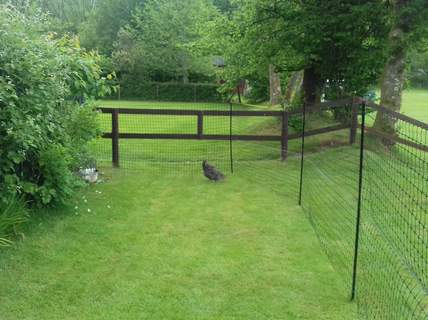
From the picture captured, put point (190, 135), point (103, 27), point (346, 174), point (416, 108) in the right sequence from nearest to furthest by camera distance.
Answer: point (346, 174)
point (190, 135)
point (416, 108)
point (103, 27)

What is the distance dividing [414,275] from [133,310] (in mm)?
2476

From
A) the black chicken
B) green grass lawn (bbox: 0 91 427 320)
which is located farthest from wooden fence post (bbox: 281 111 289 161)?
the black chicken

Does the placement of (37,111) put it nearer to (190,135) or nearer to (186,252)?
(186,252)

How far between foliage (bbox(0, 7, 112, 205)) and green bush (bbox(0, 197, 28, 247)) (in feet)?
0.33

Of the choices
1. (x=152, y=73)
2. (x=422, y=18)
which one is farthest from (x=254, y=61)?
(x=152, y=73)

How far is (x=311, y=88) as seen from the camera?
12.9m

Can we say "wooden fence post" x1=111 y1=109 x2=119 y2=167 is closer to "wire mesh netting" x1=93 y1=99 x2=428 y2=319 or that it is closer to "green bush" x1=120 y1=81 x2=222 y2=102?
"wire mesh netting" x1=93 y1=99 x2=428 y2=319

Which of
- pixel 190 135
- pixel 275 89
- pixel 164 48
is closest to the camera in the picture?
pixel 190 135

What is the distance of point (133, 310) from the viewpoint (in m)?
3.37

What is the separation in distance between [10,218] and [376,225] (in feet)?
13.4

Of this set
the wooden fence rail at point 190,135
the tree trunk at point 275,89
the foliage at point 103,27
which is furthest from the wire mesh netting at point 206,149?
the foliage at point 103,27

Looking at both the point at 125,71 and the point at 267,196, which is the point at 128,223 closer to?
the point at 267,196

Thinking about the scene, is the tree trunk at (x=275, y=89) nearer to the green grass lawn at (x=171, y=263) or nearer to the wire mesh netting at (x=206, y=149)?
the wire mesh netting at (x=206, y=149)

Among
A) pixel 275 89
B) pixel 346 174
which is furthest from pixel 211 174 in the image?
pixel 275 89
